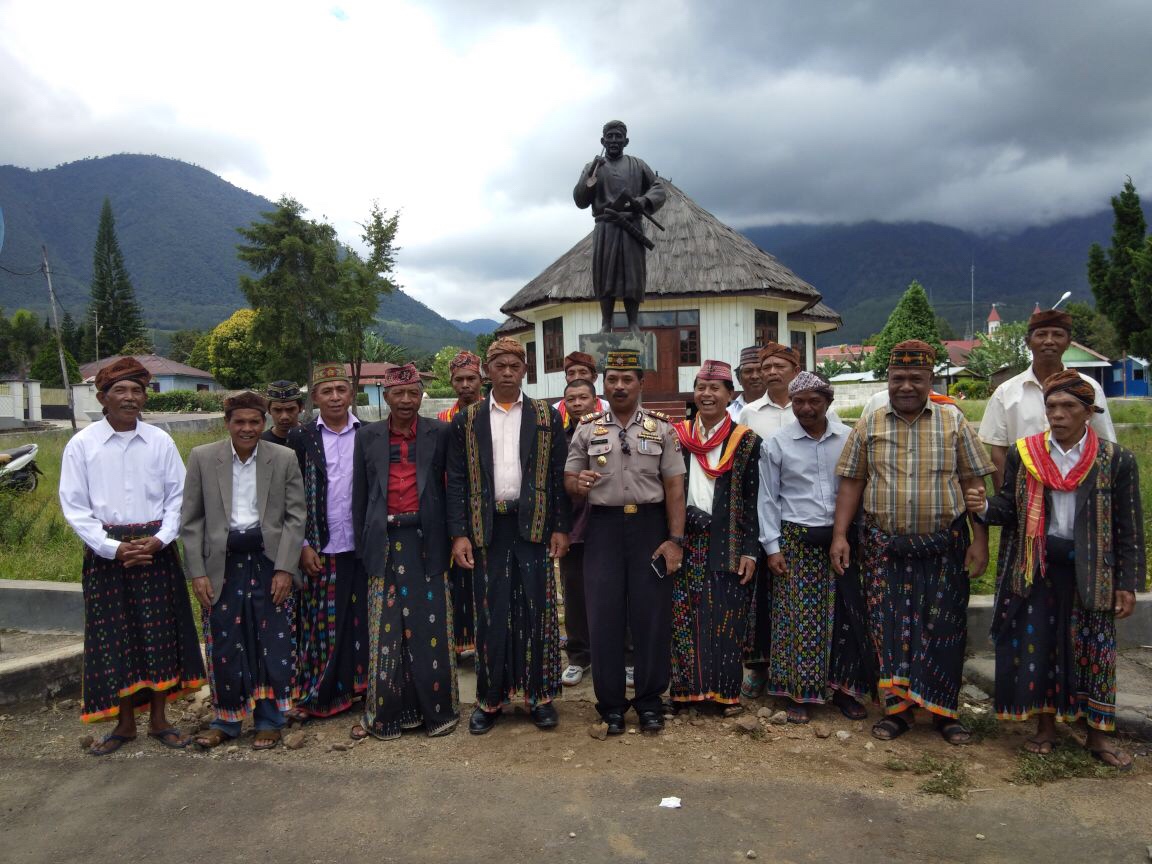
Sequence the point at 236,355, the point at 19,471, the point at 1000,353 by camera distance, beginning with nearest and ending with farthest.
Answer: the point at 19,471 < the point at 1000,353 < the point at 236,355

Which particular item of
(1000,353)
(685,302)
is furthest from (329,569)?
(1000,353)

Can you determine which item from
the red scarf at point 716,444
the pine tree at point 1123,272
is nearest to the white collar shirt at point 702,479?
the red scarf at point 716,444

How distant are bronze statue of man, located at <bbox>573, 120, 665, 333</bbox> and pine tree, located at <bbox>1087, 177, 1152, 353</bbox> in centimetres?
2047

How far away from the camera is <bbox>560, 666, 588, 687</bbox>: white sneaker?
4.73m

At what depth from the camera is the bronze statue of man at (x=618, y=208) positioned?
7.00 m

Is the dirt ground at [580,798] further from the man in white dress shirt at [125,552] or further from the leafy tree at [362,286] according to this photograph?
the leafy tree at [362,286]

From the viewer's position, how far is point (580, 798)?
10.7 ft

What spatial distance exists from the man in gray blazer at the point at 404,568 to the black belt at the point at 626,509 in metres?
0.80

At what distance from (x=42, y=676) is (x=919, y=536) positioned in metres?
4.91

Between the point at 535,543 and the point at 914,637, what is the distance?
1854 mm

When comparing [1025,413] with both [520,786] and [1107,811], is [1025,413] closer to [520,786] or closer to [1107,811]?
[1107,811]

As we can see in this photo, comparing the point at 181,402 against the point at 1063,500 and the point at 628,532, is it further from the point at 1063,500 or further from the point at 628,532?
the point at 1063,500

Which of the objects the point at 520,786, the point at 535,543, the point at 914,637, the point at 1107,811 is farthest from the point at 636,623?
the point at 1107,811

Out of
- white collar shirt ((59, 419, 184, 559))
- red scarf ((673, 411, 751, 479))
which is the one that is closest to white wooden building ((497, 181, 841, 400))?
red scarf ((673, 411, 751, 479))
